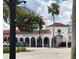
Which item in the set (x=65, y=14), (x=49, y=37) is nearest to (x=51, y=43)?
(x=49, y=37)

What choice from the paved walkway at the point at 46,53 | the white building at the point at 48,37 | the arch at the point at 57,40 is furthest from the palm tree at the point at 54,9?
the paved walkway at the point at 46,53

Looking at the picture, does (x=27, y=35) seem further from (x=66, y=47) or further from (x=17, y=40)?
(x=66, y=47)

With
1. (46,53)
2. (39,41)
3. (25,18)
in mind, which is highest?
(25,18)

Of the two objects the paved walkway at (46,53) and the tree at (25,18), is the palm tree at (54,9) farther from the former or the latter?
the paved walkway at (46,53)

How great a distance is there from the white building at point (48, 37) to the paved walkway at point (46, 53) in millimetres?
46

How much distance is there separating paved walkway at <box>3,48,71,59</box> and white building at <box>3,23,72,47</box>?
46mm

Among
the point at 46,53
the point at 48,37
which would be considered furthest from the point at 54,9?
the point at 46,53

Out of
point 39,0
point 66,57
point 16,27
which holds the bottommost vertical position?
point 66,57

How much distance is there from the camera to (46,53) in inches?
153

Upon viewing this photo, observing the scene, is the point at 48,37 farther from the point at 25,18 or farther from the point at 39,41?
the point at 25,18

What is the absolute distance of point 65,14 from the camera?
153 inches

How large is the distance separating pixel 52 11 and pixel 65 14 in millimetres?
123

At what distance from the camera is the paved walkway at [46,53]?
3.88 metres

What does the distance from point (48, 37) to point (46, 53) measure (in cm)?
15
